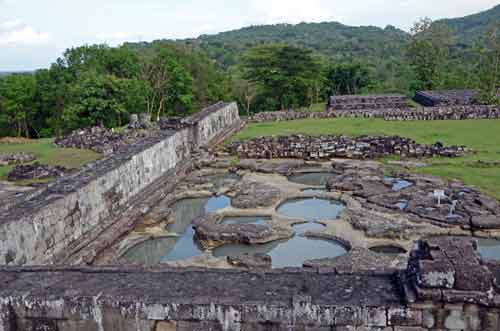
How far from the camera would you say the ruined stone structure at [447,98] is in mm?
30564

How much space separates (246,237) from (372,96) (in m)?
25.8

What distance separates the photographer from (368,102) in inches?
1319

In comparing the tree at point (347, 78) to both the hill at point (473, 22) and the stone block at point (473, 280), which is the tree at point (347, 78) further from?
the hill at point (473, 22)

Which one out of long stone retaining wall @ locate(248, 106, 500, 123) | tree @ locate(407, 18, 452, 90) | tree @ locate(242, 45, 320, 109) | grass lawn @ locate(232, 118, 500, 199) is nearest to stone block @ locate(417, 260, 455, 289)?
grass lawn @ locate(232, 118, 500, 199)

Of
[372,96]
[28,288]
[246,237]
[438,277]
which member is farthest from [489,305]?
[372,96]

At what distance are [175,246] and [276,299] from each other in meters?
5.98

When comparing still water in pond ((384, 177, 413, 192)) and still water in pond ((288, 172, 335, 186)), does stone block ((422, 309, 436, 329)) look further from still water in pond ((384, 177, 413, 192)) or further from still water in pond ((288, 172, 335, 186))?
still water in pond ((288, 172, 335, 186))

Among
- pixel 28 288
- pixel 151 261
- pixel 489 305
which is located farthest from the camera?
pixel 151 261

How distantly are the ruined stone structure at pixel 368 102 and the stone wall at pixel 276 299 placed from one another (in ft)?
89.7

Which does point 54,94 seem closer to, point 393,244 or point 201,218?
point 201,218

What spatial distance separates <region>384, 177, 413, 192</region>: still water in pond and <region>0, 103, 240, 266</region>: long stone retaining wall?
7.16 meters

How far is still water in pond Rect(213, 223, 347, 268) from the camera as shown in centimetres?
1007

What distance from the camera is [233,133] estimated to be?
82.5ft

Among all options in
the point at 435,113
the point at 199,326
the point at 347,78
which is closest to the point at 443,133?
the point at 435,113
